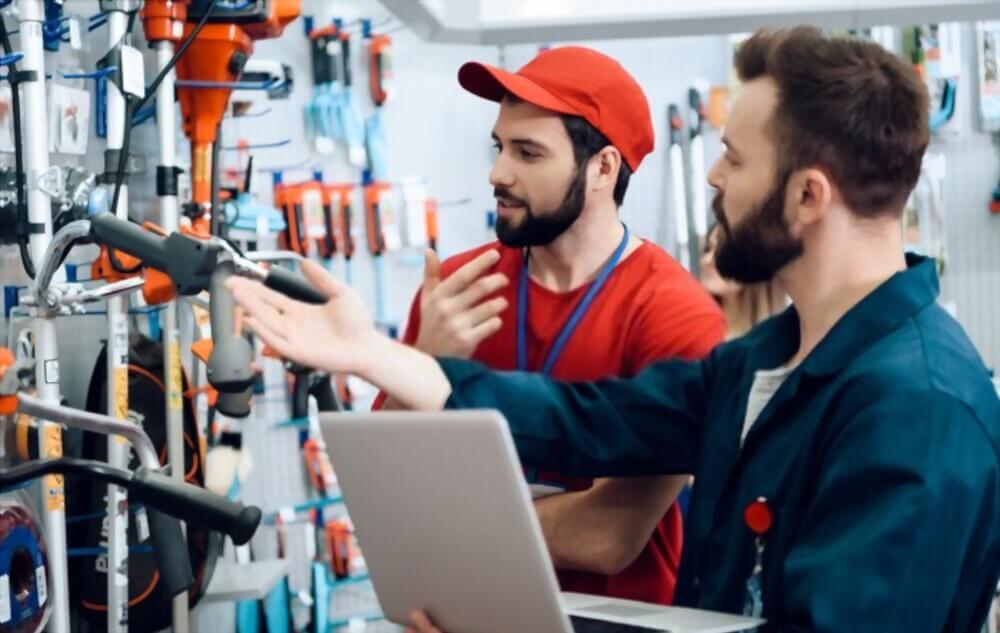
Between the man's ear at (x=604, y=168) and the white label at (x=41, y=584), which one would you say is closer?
the man's ear at (x=604, y=168)

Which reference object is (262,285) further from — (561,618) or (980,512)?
(980,512)

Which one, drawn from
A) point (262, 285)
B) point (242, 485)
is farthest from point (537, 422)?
point (242, 485)

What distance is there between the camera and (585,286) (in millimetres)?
2375

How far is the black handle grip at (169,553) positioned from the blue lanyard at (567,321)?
75cm

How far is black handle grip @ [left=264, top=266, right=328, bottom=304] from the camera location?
1.63m

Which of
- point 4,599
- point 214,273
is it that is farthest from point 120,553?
point 214,273

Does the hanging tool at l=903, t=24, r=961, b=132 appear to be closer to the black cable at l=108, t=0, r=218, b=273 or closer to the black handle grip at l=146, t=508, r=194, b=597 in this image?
the black cable at l=108, t=0, r=218, b=273

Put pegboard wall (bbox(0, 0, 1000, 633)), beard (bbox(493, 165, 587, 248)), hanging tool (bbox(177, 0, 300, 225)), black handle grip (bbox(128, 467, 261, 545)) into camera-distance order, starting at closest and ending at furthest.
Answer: black handle grip (bbox(128, 467, 261, 545)) < beard (bbox(493, 165, 587, 248)) < hanging tool (bbox(177, 0, 300, 225)) < pegboard wall (bbox(0, 0, 1000, 633))

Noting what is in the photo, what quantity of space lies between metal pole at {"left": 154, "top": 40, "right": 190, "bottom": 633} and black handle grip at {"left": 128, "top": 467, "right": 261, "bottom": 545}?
5.31 feet

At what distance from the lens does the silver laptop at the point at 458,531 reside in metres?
1.62

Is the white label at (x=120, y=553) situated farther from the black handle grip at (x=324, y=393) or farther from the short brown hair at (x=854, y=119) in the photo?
the short brown hair at (x=854, y=119)

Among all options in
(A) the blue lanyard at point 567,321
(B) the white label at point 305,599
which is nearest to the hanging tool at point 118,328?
(A) the blue lanyard at point 567,321

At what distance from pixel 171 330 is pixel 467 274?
178cm

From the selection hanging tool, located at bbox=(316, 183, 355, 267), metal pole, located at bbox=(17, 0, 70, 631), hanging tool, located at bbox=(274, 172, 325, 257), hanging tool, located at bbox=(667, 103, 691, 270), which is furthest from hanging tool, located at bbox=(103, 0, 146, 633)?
hanging tool, located at bbox=(667, 103, 691, 270)
